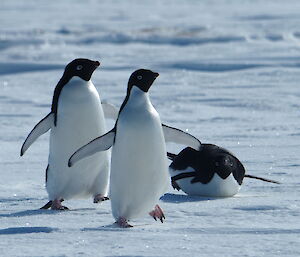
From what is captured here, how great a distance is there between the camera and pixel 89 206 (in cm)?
438

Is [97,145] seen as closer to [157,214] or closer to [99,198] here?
[157,214]

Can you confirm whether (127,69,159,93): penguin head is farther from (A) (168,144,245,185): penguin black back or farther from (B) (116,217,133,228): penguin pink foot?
(A) (168,144,245,185): penguin black back

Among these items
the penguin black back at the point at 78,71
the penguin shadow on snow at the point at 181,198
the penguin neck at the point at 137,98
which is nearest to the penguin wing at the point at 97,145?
the penguin neck at the point at 137,98

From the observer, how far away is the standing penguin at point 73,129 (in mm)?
4324

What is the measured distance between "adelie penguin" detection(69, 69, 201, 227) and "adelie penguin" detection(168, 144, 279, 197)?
0.63 m

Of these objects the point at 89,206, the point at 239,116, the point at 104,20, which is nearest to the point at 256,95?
the point at 239,116

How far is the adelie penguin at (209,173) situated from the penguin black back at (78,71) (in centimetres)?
70

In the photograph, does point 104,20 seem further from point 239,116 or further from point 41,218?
point 41,218

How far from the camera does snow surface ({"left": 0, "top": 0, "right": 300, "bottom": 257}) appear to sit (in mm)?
3430

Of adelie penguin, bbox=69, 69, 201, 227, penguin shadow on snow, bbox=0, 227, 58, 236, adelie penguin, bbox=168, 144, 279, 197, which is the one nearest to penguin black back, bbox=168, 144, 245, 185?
adelie penguin, bbox=168, 144, 279, 197

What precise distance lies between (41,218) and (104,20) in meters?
19.7

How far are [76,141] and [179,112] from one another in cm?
415

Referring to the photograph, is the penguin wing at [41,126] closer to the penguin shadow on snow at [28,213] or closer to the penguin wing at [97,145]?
the penguin shadow on snow at [28,213]

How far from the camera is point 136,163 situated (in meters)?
3.85
